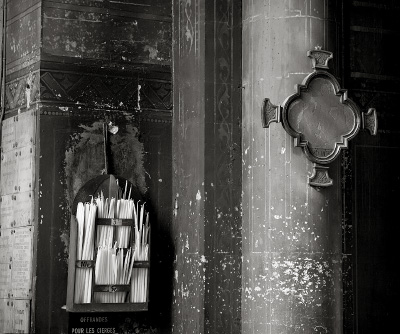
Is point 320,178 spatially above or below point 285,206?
above

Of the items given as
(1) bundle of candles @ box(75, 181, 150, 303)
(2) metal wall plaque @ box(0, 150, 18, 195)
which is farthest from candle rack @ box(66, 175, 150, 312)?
(2) metal wall plaque @ box(0, 150, 18, 195)

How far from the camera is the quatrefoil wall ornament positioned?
6.69 metres

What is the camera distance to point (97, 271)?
22.2 feet

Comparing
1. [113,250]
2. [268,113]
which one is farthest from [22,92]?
[268,113]

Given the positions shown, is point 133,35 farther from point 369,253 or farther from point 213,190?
point 369,253

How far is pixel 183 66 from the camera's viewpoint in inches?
291

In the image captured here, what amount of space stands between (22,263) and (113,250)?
2.62ft

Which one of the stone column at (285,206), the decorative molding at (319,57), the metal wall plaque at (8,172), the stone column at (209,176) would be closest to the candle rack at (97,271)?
the stone column at (209,176)

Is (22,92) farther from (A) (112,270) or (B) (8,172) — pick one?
(A) (112,270)

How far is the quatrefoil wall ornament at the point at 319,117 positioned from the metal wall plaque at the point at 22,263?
206 centimetres

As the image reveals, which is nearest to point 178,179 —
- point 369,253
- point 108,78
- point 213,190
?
point 213,190

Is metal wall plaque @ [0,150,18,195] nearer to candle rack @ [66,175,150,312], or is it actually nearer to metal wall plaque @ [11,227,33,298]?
metal wall plaque @ [11,227,33,298]

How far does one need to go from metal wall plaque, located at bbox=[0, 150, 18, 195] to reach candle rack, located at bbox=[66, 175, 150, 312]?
652 millimetres

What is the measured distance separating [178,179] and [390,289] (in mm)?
2036
